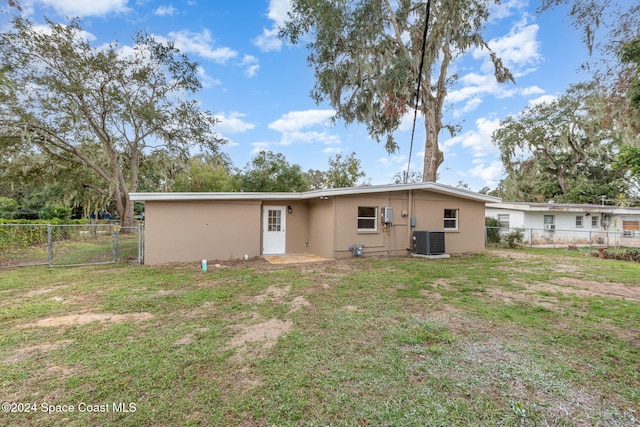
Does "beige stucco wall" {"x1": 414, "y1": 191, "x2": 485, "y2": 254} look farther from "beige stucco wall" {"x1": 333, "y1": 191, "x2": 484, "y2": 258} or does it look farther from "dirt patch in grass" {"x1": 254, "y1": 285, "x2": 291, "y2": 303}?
"dirt patch in grass" {"x1": 254, "y1": 285, "x2": 291, "y2": 303}

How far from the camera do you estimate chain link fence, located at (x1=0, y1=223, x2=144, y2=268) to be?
8062 mm

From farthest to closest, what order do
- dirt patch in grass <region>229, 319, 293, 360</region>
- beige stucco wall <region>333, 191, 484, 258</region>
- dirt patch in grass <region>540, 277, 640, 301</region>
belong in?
beige stucco wall <region>333, 191, 484, 258</region>
dirt patch in grass <region>540, 277, 640, 301</region>
dirt patch in grass <region>229, 319, 293, 360</region>

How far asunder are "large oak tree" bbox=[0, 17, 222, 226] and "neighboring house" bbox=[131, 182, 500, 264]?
798 cm

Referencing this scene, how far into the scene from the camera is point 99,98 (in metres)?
12.7

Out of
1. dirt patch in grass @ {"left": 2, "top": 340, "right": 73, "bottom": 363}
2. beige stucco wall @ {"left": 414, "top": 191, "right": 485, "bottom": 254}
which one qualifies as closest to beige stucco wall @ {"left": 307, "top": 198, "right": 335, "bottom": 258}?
beige stucco wall @ {"left": 414, "top": 191, "right": 485, "bottom": 254}

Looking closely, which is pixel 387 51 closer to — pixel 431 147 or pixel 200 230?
pixel 431 147

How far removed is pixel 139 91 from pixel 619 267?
63.7 feet

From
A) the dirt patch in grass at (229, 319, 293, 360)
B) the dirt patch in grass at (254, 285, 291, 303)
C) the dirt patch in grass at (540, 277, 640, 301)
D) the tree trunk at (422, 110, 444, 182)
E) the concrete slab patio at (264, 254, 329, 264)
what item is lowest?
the dirt patch in grass at (229, 319, 293, 360)

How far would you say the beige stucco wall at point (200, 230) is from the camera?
809cm

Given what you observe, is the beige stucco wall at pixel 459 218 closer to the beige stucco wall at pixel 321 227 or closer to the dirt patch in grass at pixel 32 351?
the beige stucco wall at pixel 321 227

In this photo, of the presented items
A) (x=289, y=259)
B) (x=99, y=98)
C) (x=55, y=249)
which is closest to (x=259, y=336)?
(x=289, y=259)

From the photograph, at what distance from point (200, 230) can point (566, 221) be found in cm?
1746

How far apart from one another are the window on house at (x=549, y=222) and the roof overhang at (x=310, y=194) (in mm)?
5999

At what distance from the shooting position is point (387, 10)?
12.0m
